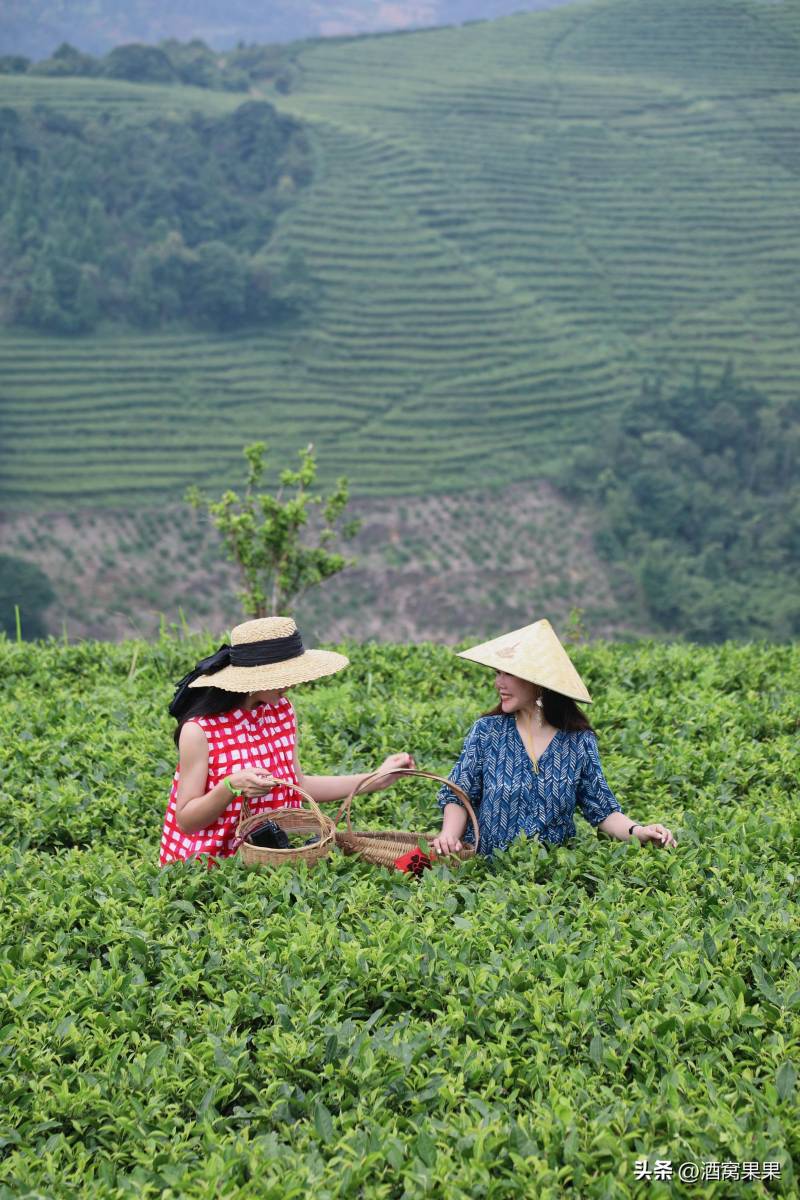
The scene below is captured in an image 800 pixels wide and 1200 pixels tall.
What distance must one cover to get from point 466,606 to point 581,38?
163 ft

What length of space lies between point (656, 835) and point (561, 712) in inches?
17.4

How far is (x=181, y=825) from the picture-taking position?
11.5ft

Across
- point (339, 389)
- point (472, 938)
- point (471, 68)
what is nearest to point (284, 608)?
point (472, 938)

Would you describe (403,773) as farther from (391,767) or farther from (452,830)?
(452,830)

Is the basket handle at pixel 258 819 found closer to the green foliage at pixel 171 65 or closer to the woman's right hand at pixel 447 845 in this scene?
the woman's right hand at pixel 447 845

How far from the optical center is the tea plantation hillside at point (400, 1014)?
2.24 meters

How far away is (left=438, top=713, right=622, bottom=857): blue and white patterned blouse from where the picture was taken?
3586 mm

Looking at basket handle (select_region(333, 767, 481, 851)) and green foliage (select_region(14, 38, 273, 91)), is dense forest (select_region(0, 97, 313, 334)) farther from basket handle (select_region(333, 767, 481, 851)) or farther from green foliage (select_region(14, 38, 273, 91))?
basket handle (select_region(333, 767, 481, 851))

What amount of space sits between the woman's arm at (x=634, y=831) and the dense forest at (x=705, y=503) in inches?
1685

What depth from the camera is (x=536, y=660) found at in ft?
11.5

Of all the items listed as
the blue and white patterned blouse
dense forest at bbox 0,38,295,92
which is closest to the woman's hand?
the blue and white patterned blouse

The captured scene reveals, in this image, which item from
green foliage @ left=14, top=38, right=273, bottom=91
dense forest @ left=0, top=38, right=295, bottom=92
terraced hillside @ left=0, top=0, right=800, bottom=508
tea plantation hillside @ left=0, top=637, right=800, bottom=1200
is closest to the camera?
tea plantation hillside @ left=0, top=637, right=800, bottom=1200

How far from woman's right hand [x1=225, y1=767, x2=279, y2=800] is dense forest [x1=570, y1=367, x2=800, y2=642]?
4339cm

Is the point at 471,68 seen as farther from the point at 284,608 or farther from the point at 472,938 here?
the point at 472,938
